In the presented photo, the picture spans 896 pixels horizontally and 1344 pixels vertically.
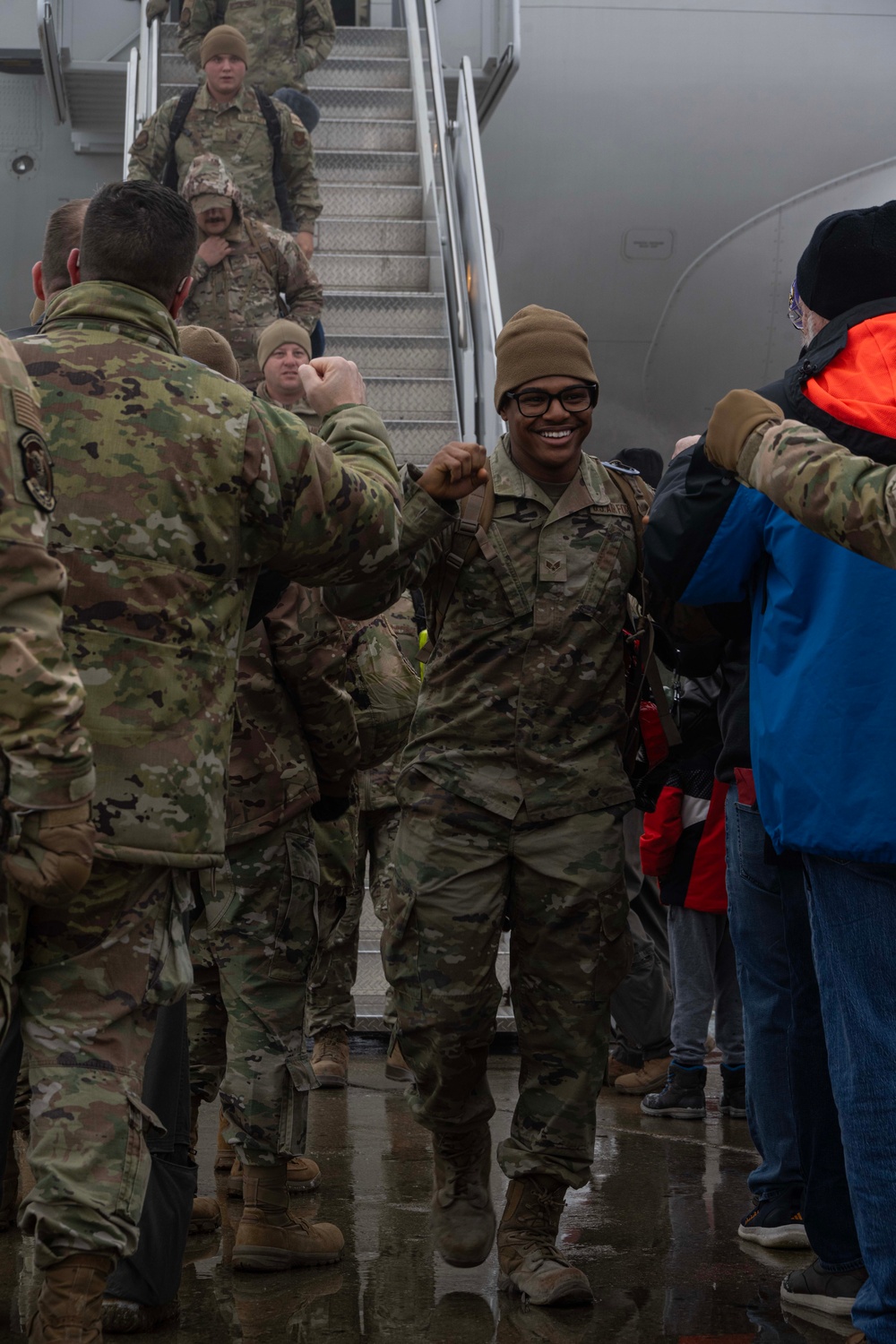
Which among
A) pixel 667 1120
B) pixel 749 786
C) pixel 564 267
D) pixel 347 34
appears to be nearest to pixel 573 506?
pixel 749 786

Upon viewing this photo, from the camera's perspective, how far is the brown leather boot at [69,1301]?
7.22 feet

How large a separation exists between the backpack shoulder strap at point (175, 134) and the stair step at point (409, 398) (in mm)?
1715

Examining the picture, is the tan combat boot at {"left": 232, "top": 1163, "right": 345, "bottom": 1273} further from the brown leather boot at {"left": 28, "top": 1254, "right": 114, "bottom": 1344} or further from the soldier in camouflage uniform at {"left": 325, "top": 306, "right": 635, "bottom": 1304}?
the brown leather boot at {"left": 28, "top": 1254, "right": 114, "bottom": 1344}

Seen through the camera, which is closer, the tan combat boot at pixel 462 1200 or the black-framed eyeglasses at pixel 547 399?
the tan combat boot at pixel 462 1200

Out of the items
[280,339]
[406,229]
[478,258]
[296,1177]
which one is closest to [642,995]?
[296,1177]

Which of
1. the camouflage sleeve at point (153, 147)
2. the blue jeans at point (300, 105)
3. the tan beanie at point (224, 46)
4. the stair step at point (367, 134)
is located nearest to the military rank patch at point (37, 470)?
the camouflage sleeve at point (153, 147)

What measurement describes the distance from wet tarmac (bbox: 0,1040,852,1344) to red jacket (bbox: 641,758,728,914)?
34.2 inches

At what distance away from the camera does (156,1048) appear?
2988 mm

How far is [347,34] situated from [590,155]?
227 cm

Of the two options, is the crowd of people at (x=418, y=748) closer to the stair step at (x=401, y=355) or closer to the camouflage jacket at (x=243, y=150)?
the camouflage jacket at (x=243, y=150)

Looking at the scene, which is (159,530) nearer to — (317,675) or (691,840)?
(317,675)

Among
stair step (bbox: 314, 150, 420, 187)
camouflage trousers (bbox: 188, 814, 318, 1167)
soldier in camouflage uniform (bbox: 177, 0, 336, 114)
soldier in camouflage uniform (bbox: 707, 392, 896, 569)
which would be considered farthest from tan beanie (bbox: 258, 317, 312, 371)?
stair step (bbox: 314, 150, 420, 187)

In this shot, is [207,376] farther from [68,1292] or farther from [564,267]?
[564,267]

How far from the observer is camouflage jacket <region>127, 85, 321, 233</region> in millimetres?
7781
